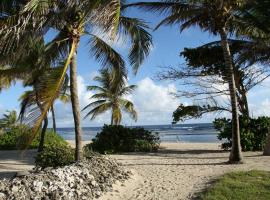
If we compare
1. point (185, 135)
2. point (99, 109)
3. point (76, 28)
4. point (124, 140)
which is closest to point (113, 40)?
point (76, 28)

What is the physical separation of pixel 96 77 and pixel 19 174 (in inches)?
916

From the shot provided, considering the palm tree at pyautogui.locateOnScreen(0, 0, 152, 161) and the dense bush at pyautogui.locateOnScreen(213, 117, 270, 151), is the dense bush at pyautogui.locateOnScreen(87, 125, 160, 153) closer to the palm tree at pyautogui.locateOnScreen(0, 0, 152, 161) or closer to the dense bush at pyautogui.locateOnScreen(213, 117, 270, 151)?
the dense bush at pyautogui.locateOnScreen(213, 117, 270, 151)

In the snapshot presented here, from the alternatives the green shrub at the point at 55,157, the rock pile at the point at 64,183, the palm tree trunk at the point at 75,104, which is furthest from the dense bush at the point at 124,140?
the rock pile at the point at 64,183

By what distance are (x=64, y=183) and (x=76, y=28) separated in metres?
4.40

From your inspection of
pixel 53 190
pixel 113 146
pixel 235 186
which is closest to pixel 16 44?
pixel 53 190

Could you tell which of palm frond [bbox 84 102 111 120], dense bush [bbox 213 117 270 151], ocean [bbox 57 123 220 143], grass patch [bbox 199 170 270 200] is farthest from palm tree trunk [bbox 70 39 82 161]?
palm frond [bbox 84 102 111 120]

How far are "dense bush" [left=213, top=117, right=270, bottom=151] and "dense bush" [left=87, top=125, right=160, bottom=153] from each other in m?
3.08

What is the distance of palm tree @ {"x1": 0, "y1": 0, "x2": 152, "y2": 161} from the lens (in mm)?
10555

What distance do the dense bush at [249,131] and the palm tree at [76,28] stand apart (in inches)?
295

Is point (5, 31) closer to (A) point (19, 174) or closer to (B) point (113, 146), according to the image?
(A) point (19, 174)

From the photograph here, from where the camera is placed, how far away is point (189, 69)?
21578mm

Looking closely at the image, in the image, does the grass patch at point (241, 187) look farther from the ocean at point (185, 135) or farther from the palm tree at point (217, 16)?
the ocean at point (185, 135)

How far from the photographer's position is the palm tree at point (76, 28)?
10555 millimetres

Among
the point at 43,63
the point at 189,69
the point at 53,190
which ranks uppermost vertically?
the point at 189,69
